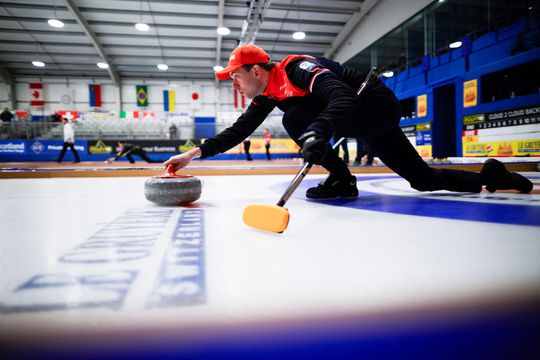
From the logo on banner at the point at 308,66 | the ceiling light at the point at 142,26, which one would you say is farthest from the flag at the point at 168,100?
the logo on banner at the point at 308,66

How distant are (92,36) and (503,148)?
17655 millimetres

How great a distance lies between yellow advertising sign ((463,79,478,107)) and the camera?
9242 mm

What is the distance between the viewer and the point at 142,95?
66.6 feet

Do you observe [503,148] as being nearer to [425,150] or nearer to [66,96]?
[425,150]

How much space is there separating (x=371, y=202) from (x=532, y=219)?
73 centimetres

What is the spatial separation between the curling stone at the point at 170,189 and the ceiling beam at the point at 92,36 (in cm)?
1497

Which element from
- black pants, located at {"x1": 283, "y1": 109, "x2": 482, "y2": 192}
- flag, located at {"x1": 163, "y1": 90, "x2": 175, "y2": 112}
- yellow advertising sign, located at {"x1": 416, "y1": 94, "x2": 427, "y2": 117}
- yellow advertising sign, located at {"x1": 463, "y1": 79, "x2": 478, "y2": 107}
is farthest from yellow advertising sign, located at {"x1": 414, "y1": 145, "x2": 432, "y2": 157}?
flag, located at {"x1": 163, "y1": 90, "x2": 175, "y2": 112}

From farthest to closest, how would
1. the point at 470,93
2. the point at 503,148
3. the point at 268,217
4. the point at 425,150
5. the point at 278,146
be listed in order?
the point at 278,146
the point at 425,150
the point at 470,93
the point at 503,148
the point at 268,217

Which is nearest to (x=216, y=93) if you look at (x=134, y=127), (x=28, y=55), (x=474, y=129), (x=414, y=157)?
(x=134, y=127)

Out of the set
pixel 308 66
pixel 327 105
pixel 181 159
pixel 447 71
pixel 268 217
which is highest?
pixel 447 71

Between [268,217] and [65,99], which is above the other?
[65,99]

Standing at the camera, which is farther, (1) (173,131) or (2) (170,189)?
(1) (173,131)

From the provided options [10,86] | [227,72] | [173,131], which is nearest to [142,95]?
[173,131]

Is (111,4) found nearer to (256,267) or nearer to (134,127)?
(134,127)
